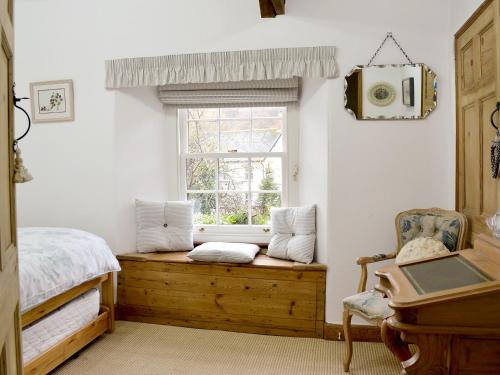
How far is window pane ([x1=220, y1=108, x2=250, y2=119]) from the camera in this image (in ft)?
11.4

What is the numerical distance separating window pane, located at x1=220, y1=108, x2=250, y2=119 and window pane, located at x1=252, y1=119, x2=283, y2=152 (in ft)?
0.36

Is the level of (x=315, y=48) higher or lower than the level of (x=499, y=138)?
higher

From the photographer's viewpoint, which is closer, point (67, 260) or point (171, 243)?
point (67, 260)

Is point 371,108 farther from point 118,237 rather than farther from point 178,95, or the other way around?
point 118,237

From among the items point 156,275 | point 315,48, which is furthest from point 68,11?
point 156,275

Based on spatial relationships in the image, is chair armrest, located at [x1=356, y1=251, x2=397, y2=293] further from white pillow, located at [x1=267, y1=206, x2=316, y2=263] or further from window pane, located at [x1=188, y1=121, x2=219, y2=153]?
window pane, located at [x1=188, y1=121, x2=219, y2=153]

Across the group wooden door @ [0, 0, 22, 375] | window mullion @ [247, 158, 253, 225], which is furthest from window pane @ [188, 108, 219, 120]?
wooden door @ [0, 0, 22, 375]

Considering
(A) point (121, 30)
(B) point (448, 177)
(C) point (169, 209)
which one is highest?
(A) point (121, 30)

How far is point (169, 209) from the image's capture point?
330 cm

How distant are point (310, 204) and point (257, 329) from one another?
1.10m

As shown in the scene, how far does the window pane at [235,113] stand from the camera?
347 cm

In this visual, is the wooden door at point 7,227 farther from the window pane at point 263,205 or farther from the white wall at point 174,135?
the window pane at point 263,205

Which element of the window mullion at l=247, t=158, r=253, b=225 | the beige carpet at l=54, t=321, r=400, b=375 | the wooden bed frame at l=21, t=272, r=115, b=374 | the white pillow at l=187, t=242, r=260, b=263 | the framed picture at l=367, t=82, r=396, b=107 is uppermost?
the framed picture at l=367, t=82, r=396, b=107

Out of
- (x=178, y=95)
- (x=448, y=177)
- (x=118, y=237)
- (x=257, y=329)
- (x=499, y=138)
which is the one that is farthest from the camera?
(x=178, y=95)
